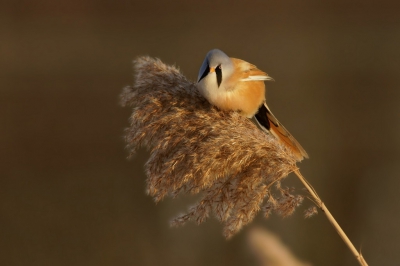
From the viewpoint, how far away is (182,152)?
1445mm

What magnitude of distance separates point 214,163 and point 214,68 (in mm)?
407

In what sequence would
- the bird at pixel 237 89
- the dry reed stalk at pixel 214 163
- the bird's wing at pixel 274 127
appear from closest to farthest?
the dry reed stalk at pixel 214 163 < the bird at pixel 237 89 < the bird's wing at pixel 274 127

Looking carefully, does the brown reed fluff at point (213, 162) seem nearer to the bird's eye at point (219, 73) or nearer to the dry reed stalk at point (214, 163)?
the dry reed stalk at point (214, 163)

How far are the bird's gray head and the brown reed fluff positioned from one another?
0.45 ft

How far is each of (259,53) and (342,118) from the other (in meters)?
0.87

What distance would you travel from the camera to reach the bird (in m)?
1.68

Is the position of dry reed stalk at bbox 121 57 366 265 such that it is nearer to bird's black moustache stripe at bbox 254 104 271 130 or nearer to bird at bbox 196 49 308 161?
bird at bbox 196 49 308 161

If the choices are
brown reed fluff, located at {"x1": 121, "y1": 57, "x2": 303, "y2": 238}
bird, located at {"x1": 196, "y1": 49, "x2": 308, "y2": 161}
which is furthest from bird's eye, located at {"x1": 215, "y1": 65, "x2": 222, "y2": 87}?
brown reed fluff, located at {"x1": 121, "y1": 57, "x2": 303, "y2": 238}

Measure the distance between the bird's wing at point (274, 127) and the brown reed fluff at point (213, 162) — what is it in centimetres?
37

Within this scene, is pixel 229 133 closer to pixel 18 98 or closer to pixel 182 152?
pixel 182 152

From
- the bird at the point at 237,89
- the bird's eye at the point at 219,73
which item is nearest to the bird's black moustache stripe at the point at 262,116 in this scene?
the bird at the point at 237,89

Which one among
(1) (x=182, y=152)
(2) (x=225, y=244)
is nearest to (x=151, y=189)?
(1) (x=182, y=152)

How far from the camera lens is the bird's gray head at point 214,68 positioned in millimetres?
1684

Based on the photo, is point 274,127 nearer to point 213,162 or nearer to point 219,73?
point 219,73
